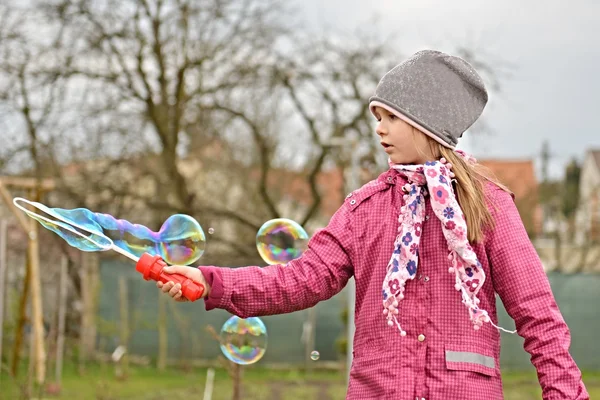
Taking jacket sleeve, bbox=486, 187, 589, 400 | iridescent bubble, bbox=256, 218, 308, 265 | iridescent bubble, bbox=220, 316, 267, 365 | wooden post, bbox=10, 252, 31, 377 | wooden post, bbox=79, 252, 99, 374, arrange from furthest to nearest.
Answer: wooden post, bbox=79, 252, 99, 374 → wooden post, bbox=10, 252, 31, 377 → iridescent bubble, bbox=256, 218, 308, 265 → iridescent bubble, bbox=220, 316, 267, 365 → jacket sleeve, bbox=486, 187, 589, 400

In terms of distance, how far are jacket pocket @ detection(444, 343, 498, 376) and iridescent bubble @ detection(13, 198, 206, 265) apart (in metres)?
0.95

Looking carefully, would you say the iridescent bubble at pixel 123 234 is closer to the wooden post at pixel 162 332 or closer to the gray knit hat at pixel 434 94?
the gray knit hat at pixel 434 94

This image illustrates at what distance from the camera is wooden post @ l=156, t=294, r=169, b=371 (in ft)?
50.5

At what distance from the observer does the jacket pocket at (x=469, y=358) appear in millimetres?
2365

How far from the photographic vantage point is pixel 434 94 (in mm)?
2605

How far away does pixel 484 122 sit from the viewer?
14.8 metres

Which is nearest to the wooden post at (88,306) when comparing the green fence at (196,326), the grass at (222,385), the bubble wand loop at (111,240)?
the green fence at (196,326)

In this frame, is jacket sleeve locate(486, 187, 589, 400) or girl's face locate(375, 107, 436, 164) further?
girl's face locate(375, 107, 436, 164)

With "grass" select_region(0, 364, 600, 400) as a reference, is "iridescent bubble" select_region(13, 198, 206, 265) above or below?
above

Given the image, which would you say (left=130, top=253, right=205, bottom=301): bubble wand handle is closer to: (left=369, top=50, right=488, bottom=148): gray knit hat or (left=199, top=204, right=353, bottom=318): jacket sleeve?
(left=199, top=204, right=353, bottom=318): jacket sleeve

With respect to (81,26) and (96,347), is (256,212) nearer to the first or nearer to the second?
(96,347)

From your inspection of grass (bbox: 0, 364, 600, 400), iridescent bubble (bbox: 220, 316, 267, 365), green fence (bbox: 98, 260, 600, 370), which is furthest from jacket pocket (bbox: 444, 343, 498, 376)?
green fence (bbox: 98, 260, 600, 370)

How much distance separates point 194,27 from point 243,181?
A: 5385 mm

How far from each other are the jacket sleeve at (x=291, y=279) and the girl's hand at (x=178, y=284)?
0.06 ft
